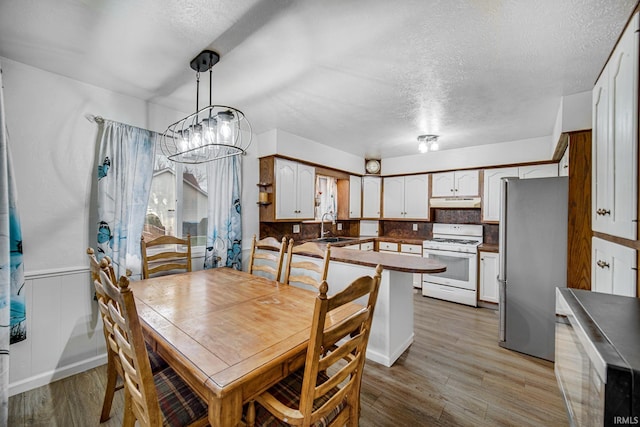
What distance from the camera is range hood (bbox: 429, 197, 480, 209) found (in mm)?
4121

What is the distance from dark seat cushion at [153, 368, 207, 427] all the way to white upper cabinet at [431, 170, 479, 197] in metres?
4.35

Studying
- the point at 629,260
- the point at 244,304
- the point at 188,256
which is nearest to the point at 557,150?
the point at 629,260

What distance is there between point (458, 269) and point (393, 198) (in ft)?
5.65

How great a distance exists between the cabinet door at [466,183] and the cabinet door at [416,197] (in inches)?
19.6

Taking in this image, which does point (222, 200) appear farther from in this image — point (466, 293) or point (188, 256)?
point (466, 293)

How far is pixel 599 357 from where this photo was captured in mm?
605

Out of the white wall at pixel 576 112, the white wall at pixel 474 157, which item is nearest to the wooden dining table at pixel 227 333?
the white wall at pixel 576 112

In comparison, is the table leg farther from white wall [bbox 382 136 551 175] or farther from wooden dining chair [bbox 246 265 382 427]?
white wall [bbox 382 136 551 175]

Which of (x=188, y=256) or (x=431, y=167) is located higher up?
(x=431, y=167)

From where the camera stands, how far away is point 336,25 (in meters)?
1.50

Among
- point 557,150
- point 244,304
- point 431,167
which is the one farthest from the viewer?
point 431,167

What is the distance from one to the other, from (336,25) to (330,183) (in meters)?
3.51

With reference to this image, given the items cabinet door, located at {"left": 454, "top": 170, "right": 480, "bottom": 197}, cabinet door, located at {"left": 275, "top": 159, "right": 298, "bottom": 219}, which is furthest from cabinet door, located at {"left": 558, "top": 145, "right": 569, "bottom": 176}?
cabinet door, located at {"left": 275, "top": 159, "right": 298, "bottom": 219}

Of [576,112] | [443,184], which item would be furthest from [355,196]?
[576,112]
